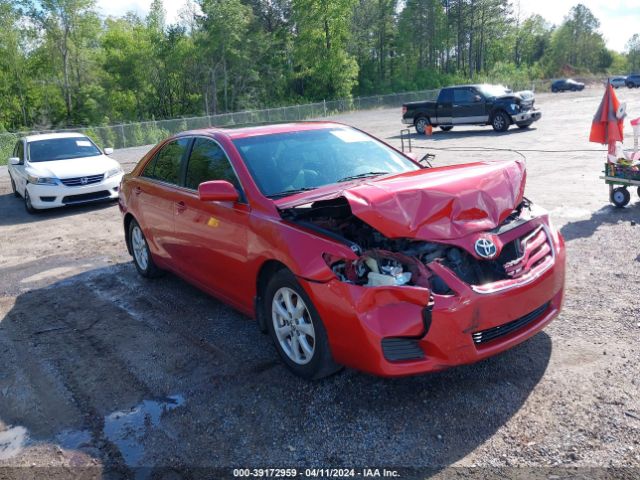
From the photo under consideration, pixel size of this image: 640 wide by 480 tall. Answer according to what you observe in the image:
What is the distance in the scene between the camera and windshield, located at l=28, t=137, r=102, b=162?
12.5 meters

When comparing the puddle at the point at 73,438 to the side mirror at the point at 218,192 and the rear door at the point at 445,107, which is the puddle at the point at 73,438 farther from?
the rear door at the point at 445,107

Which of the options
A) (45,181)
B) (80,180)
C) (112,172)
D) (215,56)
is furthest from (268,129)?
(215,56)

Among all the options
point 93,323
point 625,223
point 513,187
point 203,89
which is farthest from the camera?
point 203,89

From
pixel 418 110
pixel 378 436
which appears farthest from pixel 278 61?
pixel 378 436

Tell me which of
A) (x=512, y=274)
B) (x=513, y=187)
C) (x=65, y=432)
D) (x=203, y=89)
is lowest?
(x=65, y=432)

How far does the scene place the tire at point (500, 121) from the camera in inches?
811

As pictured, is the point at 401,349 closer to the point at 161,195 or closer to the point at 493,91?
the point at 161,195

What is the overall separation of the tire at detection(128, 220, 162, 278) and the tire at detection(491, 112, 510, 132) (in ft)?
55.9

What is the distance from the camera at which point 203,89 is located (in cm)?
5903

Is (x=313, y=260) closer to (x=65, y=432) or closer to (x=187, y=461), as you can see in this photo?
(x=187, y=461)

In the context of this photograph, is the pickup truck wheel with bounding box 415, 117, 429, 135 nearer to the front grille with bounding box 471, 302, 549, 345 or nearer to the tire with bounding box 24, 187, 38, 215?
the tire with bounding box 24, 187, 38, 215

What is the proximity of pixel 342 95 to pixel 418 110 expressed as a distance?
39.6 metres

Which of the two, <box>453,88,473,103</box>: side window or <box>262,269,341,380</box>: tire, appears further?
<box>453,88,473,103</box>: side window

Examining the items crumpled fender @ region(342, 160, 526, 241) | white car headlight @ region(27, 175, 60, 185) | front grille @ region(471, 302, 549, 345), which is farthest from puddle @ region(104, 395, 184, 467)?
white car headlight @ region(27, 175, 60, 185)
